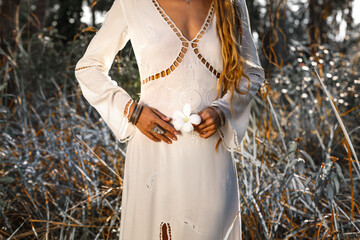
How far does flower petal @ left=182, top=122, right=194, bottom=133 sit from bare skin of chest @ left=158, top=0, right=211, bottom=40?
386 mm

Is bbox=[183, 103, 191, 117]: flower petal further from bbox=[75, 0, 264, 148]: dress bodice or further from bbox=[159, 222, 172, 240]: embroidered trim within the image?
bbox=[159, 222, 172, 240]: embroidered trim

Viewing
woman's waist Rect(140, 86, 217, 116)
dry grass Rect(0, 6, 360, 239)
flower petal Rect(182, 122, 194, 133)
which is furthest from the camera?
dry grass Rect(0, 6, 360, 239)

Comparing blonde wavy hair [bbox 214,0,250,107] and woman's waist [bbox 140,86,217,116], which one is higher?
blonde wavy hair [bbox 214,0,250,107]

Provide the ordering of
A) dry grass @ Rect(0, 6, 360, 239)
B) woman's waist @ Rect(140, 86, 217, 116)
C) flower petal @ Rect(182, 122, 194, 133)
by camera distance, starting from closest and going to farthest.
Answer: flower petal @ Rect(182, 122, 194, 133)
woman's waist @ Rect(140, 86, 217, 116)
dry grass @ Rect(0, 6, 360, 239)

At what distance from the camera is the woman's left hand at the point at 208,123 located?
1560mm

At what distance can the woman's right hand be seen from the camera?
1.55 m

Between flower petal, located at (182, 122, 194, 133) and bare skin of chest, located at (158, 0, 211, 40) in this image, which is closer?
flower petal, located at (182, 122, 194, 133)

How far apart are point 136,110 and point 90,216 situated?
1.49 meters

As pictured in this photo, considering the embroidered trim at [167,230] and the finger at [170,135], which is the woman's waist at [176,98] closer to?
the finger at [170,135]

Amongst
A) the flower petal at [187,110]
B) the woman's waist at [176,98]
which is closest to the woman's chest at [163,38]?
the woman's waist at [176,98]

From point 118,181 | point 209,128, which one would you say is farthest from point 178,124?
point 118,181

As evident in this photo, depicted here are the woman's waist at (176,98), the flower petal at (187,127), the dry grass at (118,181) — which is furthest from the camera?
the dry grass at (118,181)

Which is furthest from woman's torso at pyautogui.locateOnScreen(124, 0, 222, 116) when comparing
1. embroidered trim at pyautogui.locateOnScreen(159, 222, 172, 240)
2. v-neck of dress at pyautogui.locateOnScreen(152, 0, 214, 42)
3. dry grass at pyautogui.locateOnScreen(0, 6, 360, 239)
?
dry grass at pyautogui.locateOnScreen(0, 6, 360, 239)

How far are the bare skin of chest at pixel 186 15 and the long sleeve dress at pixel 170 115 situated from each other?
0.02 m
